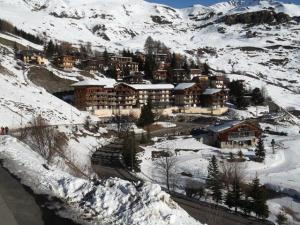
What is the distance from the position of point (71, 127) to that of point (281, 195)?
98.1ft

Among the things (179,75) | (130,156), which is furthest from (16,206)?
(179,75)

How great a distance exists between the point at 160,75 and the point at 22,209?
109895 millimetres

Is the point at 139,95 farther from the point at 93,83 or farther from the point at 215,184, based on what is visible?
the point at 215,184

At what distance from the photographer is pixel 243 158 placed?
59.7 meters

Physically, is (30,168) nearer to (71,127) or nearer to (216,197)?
(216,197)

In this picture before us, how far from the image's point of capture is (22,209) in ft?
53.3

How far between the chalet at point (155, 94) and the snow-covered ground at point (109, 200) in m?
78.6

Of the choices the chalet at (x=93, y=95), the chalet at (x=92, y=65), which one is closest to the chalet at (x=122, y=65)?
the chalet at (x=92, y=65)

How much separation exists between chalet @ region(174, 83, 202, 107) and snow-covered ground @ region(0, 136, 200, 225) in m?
84.2

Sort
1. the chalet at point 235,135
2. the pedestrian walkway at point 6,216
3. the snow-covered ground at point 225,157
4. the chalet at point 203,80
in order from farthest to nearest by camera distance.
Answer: the chalet at point 203,80, the chalet at point 235,135, the snow-covered ground at point 225,157, the pedestrian walkway at point 6,216

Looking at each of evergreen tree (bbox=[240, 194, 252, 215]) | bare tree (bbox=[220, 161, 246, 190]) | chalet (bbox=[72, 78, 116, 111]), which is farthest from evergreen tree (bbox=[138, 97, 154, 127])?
evergreen tree (bbox=[240, 194, 252, 215])

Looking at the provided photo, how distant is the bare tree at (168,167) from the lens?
46053 mm

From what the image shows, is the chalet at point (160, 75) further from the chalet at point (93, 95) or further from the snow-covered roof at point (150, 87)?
the chalet at point (93, 95)

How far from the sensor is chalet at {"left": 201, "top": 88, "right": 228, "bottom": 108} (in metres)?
103
